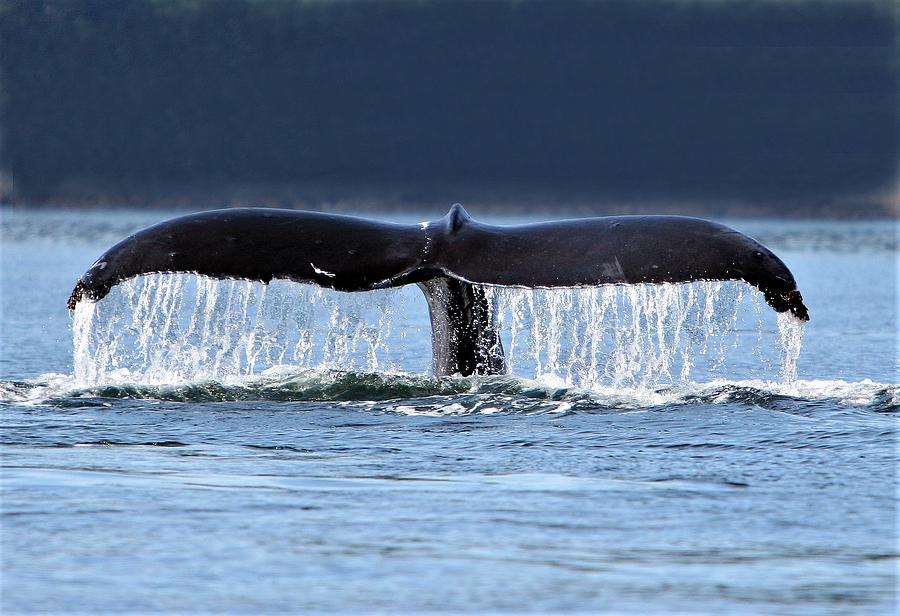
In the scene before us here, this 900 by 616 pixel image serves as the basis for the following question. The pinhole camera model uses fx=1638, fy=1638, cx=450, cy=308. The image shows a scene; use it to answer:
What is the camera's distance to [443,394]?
415 inches

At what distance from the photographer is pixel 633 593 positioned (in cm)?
629

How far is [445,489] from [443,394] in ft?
8.20

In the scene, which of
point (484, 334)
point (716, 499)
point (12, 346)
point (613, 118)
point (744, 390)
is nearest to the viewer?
point (716, 499)

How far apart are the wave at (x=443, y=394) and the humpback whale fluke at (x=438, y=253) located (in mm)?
1323

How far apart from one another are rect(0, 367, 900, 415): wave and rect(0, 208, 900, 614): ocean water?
3 cm

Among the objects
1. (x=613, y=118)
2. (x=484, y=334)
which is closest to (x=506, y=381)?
(x=484, y=334)

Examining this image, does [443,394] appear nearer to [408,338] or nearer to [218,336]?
[218,336]

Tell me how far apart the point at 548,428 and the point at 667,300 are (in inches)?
43.0

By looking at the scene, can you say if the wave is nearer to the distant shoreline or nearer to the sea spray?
the sea spray

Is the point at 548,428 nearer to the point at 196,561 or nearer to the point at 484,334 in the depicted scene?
the point at 484,334

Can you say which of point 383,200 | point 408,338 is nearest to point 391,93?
point 383,200

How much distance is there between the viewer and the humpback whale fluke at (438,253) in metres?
8.66

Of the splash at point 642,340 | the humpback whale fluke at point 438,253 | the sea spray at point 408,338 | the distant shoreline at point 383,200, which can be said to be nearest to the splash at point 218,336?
the sea spray at point 408,338

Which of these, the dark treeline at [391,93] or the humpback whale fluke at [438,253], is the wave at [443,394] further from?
the dark treeline at [391,93]
